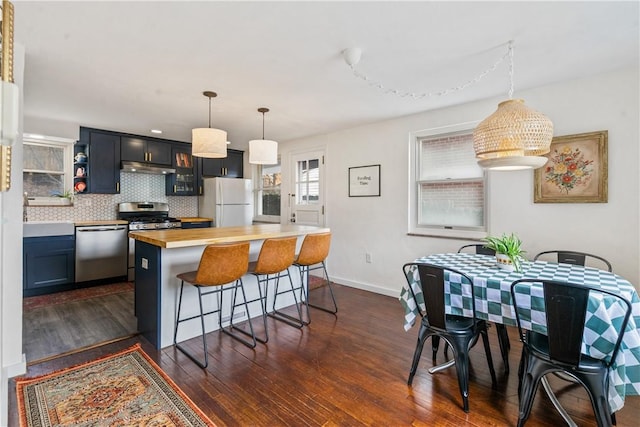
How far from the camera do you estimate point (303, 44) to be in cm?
222

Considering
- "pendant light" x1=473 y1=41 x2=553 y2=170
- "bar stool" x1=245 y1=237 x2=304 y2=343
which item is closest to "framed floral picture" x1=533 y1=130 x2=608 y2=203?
"pendant light" x1=473 y1=41 x2=553 y2=170

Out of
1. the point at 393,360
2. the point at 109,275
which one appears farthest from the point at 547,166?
the point at 109,275

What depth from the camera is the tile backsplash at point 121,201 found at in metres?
4.50

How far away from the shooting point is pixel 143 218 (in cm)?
505

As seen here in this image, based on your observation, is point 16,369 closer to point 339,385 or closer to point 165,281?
point 165,281

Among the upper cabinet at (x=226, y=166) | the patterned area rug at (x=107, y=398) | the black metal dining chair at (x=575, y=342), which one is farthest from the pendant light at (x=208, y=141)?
the upper cabinet at (x=226, y=166)

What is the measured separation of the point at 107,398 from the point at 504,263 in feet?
8.98

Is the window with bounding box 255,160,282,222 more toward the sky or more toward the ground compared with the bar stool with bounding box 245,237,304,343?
more toward the sky

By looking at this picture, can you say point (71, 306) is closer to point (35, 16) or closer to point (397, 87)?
point (35, 16)

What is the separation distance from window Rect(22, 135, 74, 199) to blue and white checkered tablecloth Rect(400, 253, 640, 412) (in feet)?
16.4

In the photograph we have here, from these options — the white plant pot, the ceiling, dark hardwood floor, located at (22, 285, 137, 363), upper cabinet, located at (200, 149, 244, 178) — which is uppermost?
the ceiling

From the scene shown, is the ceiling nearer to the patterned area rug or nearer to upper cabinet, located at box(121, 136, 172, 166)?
upper cabinet, located at box(121, 136, 172, 166)

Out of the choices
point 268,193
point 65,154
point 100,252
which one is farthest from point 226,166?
point 100,252

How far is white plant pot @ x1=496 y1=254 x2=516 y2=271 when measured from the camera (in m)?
2.16
